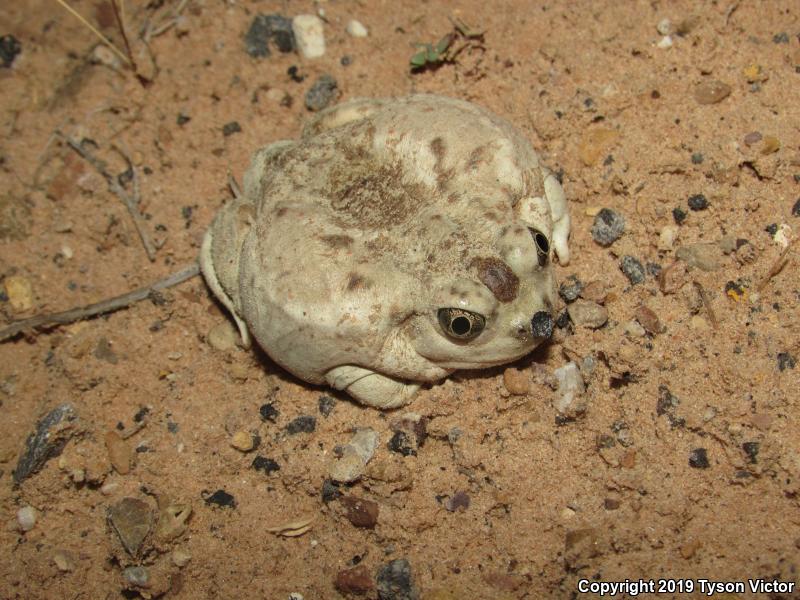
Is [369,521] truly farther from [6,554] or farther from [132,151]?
[132,151]

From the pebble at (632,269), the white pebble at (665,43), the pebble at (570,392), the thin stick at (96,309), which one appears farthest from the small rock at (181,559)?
the white pebble at (665,43)

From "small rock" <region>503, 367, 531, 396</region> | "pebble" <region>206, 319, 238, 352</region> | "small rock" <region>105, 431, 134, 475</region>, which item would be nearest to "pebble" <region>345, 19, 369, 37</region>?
"pebble" <region>206, 319, 238, 352</region>

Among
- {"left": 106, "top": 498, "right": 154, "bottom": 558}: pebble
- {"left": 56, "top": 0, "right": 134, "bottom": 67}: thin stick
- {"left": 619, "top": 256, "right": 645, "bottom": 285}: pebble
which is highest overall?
{"left": 56, "top": 0, "right": 134, "bottom": 67}: thin stick

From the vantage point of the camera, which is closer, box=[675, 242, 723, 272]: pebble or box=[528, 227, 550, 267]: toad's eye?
box=[528, 227, 550, 267]: toad's eye

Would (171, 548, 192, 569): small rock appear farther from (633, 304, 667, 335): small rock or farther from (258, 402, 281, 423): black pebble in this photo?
(633, 304, 667, 335): small rock

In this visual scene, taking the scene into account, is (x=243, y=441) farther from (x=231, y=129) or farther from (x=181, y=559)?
(x=231, y=129)

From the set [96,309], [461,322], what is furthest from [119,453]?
[461,322]

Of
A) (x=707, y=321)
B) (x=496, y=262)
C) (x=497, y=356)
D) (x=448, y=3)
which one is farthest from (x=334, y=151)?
(x=707, y=321)

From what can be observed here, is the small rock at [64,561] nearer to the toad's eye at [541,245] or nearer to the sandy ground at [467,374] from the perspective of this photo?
the sandy ground at [467,374]
